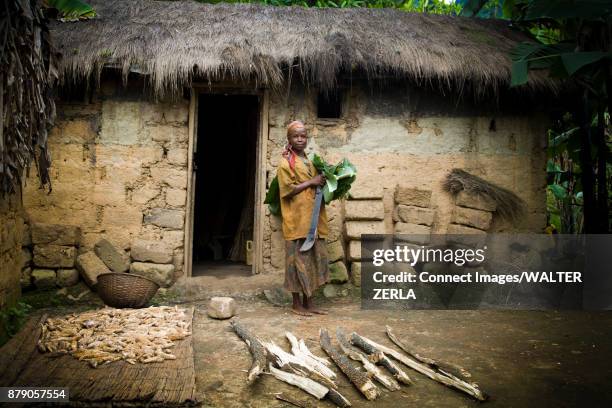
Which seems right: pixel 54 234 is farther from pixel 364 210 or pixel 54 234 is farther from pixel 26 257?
pixel 364 210

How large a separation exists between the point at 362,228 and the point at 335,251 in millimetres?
393

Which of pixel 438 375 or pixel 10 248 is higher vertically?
pixel 10 248

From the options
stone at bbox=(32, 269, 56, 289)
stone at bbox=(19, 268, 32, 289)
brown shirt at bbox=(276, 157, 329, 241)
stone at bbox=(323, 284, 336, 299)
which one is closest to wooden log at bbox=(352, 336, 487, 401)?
brown shirt at bbox=(276, 157, 329, 241)

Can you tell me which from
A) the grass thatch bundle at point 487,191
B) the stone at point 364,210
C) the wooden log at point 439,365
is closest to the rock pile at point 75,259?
the stone at point 364,210

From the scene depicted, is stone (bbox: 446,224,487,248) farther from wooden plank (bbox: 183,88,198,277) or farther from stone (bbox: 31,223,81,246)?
stone (bbox: 31,223,81,246)

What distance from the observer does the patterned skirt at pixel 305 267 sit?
4418 mm

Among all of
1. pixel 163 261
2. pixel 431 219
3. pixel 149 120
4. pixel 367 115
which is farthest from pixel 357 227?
pixel 149 120

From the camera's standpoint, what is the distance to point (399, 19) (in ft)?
20.2

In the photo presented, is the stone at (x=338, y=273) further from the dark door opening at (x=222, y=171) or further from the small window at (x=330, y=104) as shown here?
the dark door opening at (x=222, y=171)

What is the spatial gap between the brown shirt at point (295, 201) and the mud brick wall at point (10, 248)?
2242mm

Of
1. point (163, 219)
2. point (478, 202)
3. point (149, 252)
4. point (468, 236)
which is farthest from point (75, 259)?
point (478, 202)

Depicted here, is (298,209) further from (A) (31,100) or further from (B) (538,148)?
(B) (538,148)

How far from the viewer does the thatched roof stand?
16.5 feet

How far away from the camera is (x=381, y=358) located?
3164 mm
